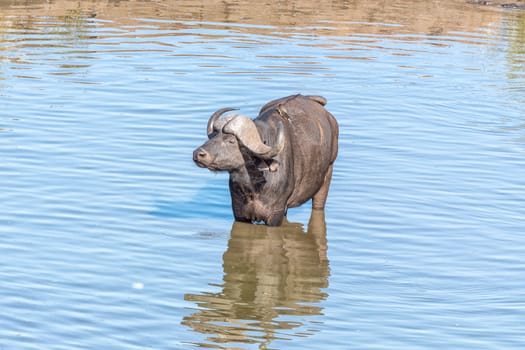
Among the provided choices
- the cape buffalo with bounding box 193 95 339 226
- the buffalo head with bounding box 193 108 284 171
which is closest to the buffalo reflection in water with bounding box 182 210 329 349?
the cape buffalo with bounding box 193 95 339 226

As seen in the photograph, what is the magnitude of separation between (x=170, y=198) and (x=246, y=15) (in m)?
14.9

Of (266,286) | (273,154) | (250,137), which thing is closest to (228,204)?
(273,154)

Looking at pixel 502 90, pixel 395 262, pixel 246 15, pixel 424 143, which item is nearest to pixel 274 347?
pixel 395 262

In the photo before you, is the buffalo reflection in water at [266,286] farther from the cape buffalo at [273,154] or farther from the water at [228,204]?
the cape buffalo at [273,154]

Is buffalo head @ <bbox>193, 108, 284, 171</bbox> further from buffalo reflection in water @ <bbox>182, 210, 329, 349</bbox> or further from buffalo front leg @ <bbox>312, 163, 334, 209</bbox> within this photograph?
buffalo front leg @ <bbox>312, 163, 334, 209</bbox>

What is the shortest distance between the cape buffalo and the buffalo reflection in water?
1.02 ft

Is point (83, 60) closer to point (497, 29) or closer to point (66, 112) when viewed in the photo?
point (66, 112)

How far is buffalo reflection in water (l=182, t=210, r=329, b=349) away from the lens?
9.35 metres

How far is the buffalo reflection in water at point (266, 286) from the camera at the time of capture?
935 centimetres

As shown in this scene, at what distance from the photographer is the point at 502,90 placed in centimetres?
2061

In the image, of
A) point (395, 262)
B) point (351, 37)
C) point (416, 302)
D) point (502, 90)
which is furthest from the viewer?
point (351, 37)

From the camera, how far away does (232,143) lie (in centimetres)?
1110

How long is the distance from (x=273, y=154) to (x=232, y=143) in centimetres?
42

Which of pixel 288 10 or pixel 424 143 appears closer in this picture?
pixel 424 143
